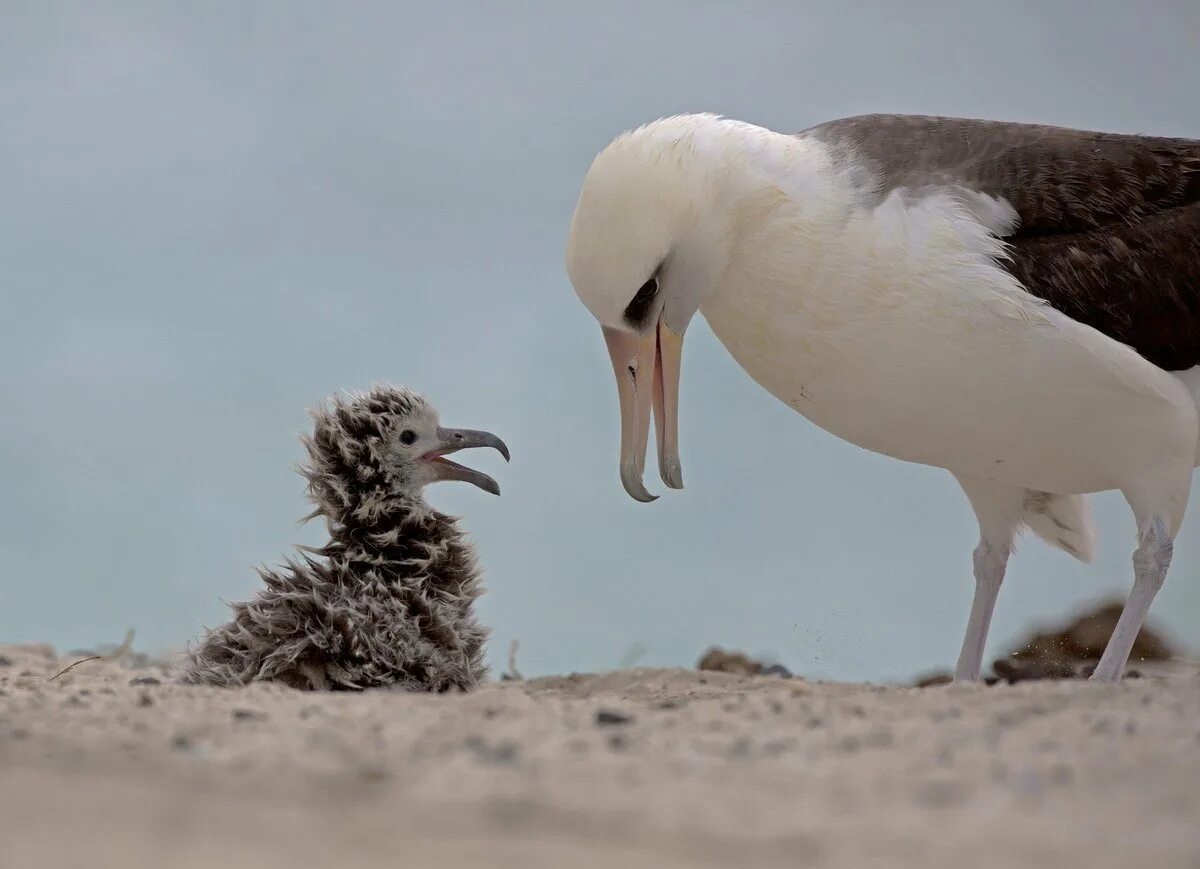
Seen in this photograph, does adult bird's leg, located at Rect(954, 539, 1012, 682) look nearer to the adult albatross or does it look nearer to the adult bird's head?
the adult albatross

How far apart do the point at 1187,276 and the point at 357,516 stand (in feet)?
12.6

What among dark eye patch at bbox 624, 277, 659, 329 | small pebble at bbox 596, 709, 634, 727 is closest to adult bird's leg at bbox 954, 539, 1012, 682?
dark eye patch at bbox 624, 277, 659, 329

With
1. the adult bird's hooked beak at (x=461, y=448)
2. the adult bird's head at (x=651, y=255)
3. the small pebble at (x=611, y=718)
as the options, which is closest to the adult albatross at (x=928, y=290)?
the adult bird's head at (x=651, y=255)

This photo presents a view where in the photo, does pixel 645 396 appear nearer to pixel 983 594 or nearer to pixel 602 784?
pixel 983 594

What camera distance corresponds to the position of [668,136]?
218 inches

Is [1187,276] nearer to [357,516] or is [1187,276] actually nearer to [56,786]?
[357,516]

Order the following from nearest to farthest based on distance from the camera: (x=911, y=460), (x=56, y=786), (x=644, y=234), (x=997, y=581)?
(x=56, y=786), (x=644, y=234), (x=911, y=460), (x=997, y=581)

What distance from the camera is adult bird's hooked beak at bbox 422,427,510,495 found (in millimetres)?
6090

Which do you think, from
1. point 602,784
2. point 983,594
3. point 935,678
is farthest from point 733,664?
point 602,784

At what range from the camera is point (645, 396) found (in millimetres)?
5699

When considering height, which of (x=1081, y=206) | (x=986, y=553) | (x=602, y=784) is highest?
(x=1081, y=206)

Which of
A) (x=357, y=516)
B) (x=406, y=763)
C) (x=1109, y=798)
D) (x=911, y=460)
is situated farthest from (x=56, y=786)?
(x=911, y=460)

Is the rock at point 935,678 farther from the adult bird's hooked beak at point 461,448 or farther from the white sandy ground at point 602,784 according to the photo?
the white sandy ground at point 602,784

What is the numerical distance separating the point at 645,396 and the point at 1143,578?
237 centimetres
